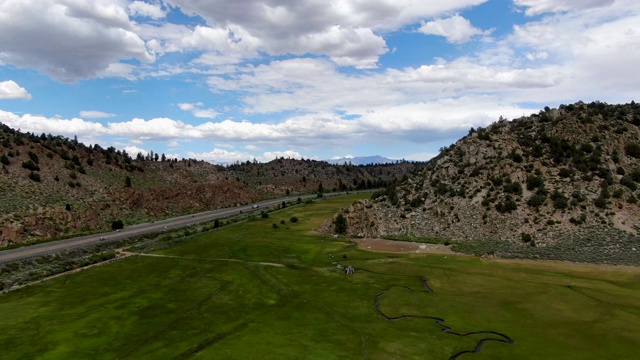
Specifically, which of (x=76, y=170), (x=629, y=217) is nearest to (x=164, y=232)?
(x=76, y=170)

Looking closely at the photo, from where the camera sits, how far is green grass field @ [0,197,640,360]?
2939 centimetres

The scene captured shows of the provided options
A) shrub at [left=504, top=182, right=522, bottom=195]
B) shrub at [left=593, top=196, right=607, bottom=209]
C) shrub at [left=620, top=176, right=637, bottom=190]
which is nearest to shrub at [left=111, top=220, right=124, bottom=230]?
shrub at [left=504, top=182, right=522, bottom=195]

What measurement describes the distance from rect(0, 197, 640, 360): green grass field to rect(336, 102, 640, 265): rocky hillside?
10175mm

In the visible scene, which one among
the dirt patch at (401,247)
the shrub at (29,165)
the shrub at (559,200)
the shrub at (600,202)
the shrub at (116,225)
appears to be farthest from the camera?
the shrub at (29,165)

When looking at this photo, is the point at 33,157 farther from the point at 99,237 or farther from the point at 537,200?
the point at 537,200

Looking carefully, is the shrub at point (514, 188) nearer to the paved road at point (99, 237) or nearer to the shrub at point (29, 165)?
the paved road at point (99, 237)

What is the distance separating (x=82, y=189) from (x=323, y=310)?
99.7 m

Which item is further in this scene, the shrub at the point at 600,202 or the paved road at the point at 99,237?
the shrub at the point at 600,202

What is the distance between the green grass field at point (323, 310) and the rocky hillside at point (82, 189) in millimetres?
39394

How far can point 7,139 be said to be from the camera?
113125mm

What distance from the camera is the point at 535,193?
74625 mm

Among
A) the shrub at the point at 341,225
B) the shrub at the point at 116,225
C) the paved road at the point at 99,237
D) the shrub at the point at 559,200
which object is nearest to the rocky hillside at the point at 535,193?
the shrub at the point at 559,200

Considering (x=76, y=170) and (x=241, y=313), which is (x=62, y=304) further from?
(x=76, y=170)

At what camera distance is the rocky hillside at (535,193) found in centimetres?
6375
